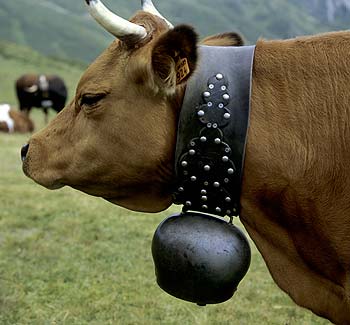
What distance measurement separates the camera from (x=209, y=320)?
532 cm

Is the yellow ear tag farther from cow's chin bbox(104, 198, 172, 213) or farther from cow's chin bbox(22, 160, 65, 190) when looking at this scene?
cow's chin bbox(22, 160, 65, 190)

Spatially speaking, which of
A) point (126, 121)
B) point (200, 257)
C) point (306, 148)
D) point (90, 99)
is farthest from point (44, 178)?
point (306, 148)

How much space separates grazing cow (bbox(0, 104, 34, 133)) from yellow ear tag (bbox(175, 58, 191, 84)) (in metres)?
19.5

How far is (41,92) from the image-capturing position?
25.3 metres

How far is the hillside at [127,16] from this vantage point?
138750 millimetres

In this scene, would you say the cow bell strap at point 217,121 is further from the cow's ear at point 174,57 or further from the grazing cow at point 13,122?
the grazing cow at point 13,122

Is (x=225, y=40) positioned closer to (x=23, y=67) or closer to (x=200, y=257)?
(x=200, y=257)

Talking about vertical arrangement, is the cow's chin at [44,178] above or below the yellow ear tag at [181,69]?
below

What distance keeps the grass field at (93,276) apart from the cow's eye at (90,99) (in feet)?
8.58

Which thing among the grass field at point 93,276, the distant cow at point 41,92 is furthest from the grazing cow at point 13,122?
the grass field at point 93,276

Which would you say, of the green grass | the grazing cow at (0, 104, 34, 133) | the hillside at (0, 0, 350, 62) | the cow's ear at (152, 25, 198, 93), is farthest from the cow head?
the hillside at (0, 0, 350, 62)

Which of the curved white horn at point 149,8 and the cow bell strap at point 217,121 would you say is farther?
the curved white horn at point 149,8

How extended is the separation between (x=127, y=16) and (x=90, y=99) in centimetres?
16350

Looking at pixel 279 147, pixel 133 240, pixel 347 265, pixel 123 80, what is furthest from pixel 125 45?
pixel 133 240
